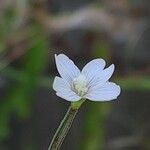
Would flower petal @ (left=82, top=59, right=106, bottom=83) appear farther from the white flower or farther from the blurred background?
the blurred background

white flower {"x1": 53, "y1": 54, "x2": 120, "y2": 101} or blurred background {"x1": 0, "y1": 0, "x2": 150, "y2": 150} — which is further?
blurred background {"x1": 0, "y1": 0, "x2": 150, "y2": 150}

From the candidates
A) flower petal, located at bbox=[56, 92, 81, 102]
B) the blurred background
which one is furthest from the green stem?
the blurred background

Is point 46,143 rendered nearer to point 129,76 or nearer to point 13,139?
point 13,139

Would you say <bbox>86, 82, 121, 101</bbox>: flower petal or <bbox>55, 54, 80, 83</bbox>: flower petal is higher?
<bbox>55, 54, 80, 83</bbox>: flower petal

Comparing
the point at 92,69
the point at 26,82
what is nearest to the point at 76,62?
the point at 26,82

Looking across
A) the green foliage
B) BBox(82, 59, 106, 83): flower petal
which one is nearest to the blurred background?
Answer: the green foliage

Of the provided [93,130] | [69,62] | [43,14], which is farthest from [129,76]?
[69,62]

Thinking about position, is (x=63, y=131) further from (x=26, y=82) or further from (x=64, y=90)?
(x=26, y=82)
